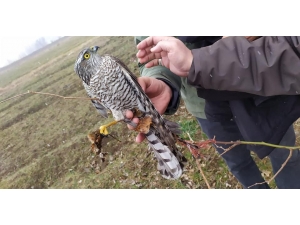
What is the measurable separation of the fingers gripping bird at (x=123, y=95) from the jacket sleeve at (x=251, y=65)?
224mm

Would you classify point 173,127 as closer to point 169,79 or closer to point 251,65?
point 169,79

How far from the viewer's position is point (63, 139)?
7.53ft

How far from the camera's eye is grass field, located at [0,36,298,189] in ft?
5.67

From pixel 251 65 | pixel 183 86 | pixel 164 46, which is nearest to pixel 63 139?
pixel 183 86

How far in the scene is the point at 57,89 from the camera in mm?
2266

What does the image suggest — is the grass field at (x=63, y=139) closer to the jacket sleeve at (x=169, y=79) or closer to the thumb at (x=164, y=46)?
the jacket sleeve at (x=169, y=79)

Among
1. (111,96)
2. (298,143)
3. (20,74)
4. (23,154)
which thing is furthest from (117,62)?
(23,154)

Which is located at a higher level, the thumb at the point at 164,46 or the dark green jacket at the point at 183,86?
the thumb at the point at 164,46

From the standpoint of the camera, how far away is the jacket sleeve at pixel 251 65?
25.0 inches

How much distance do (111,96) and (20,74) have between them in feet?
4.32

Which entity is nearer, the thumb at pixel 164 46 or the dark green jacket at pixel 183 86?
the thumb at pixel 164 46

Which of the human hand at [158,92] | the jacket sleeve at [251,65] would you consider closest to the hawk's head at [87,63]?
the human hand at [158,92]

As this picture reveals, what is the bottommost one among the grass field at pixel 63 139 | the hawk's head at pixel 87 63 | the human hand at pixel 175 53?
the grass field at pixel 63 139

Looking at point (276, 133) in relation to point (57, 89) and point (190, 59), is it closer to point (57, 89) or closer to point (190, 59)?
point (190, 59)
